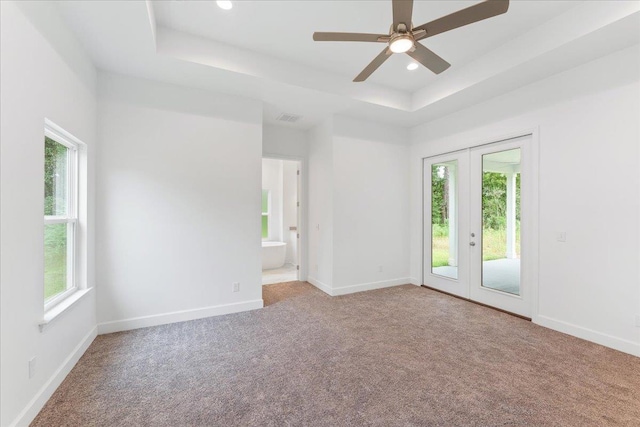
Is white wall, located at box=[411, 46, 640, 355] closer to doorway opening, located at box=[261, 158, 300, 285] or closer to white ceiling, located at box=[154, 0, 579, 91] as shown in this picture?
white ceiling, located at box=[154, 0, 579, 91]

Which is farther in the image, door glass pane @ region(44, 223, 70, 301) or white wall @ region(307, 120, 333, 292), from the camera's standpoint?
white wall @ region(307, 120, 333, 292)

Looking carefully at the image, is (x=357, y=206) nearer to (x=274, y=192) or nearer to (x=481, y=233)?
(x=481, y=233)

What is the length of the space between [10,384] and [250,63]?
343 cm

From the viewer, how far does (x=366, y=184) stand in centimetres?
487

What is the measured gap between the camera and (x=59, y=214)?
250 cm

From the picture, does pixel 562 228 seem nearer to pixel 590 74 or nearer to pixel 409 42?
pixel 590 74

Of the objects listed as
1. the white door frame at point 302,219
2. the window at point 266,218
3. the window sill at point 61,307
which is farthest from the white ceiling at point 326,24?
the window at point 266,218

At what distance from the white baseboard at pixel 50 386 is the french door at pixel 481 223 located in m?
4.87

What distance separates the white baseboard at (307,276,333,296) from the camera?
464 centimetres

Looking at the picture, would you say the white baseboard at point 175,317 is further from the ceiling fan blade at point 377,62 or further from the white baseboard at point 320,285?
the ceiling fan blade at point 377,62

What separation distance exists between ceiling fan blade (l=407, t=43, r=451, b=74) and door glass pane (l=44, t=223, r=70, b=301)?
3.42 meters

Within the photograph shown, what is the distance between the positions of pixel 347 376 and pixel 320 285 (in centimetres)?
262

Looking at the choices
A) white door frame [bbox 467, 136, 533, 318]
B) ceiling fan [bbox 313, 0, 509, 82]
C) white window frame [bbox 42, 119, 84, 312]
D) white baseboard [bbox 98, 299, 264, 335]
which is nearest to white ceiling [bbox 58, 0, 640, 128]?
ceiling fan [bbox 313, 0, 509, 82]

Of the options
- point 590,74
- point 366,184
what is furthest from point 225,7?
point 590,74
